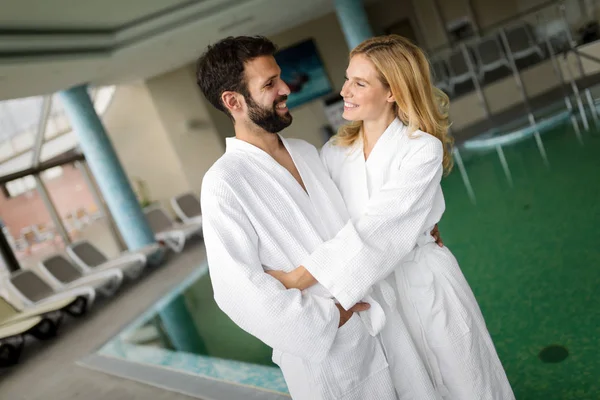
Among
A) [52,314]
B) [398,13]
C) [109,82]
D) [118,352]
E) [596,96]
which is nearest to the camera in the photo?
[118,352]

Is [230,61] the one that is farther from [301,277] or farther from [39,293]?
[39,293]

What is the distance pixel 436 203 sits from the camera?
4.77 feet

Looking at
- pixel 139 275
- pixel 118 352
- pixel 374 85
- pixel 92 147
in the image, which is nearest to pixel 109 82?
pixel 92 147

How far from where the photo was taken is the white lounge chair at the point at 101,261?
26.6 ft

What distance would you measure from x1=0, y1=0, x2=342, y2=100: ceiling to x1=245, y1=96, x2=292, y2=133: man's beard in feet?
15.8

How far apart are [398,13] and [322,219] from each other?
1308cm

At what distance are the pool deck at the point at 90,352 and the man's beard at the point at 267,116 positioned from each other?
2.54 metres

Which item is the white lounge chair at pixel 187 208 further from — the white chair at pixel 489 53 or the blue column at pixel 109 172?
the white chair at pixel 489 53

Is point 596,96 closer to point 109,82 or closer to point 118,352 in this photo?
point 118,352

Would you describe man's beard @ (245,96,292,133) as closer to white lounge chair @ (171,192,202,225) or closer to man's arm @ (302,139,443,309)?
man's arm @ (302,139,443,309)

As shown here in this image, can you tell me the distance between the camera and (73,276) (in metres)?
8.19

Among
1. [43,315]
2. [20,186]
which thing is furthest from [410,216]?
[20,186]

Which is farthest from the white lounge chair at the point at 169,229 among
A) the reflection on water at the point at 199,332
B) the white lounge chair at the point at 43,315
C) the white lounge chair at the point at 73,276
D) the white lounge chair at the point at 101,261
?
the reflection on water at the point at 199,332

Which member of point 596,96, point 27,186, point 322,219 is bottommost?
point 596,96
